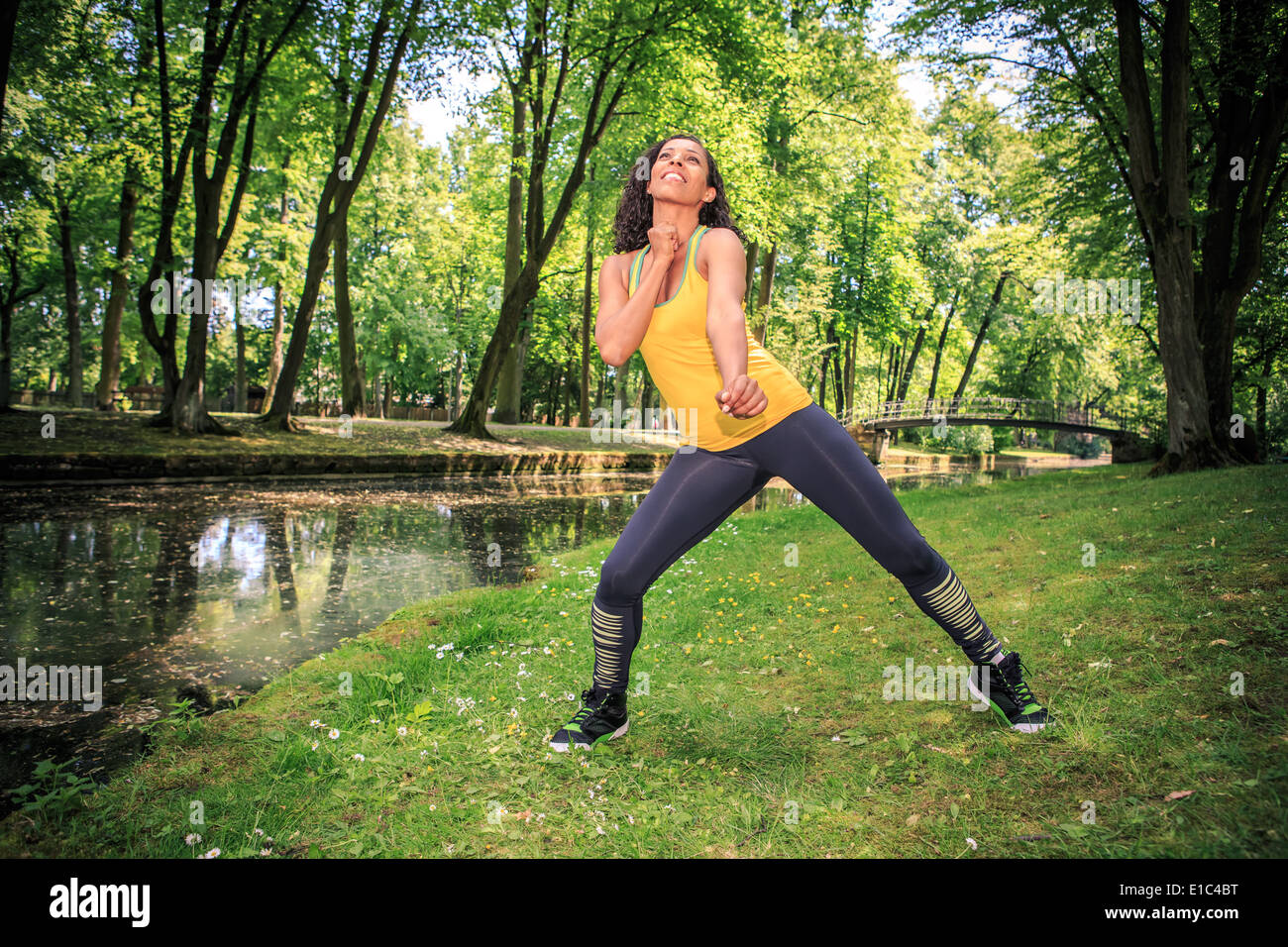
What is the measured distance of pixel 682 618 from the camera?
5.62 meters

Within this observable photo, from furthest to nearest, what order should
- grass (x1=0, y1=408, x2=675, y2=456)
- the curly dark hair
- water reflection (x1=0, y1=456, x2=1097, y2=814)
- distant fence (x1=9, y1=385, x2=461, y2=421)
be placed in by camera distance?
distant fence (x1=9, y1=385, x2=461, y2=421) → grass (x1=0, y1=408, x2=675, y2=456) → water reflection (x1=0, y1=456, x2=1097, y2=814) → the curly dark hair

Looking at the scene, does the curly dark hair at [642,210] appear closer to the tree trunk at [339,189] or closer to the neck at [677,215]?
the neck at [677,215]

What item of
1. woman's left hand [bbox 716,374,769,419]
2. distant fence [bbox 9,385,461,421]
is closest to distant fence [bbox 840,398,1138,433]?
distant fence [bbox 9,385,461,421]

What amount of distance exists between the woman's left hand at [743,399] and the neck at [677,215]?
747 mm

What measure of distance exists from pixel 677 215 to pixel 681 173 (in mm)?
153

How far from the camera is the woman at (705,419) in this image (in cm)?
276

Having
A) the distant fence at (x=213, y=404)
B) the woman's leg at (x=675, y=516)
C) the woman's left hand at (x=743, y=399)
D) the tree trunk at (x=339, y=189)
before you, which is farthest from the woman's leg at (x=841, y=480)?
the distant fence at (x=213, y=404)

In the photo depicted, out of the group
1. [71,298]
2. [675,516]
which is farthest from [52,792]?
[71,298]

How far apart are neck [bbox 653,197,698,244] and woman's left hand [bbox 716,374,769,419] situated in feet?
2.45

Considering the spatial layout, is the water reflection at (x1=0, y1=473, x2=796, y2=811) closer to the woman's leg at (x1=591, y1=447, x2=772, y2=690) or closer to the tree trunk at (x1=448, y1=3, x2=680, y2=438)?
the woman's leg at (x1=591, y1=447, x2=772, y2=690)

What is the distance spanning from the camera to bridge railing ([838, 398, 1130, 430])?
38844 mm

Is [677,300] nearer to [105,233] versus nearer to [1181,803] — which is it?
[1181,803]

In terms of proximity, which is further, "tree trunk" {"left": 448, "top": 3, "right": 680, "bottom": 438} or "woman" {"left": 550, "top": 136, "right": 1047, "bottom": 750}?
"tree trunk" {"left": 448, "top": 3, "right": 680, "bottom": 438}
